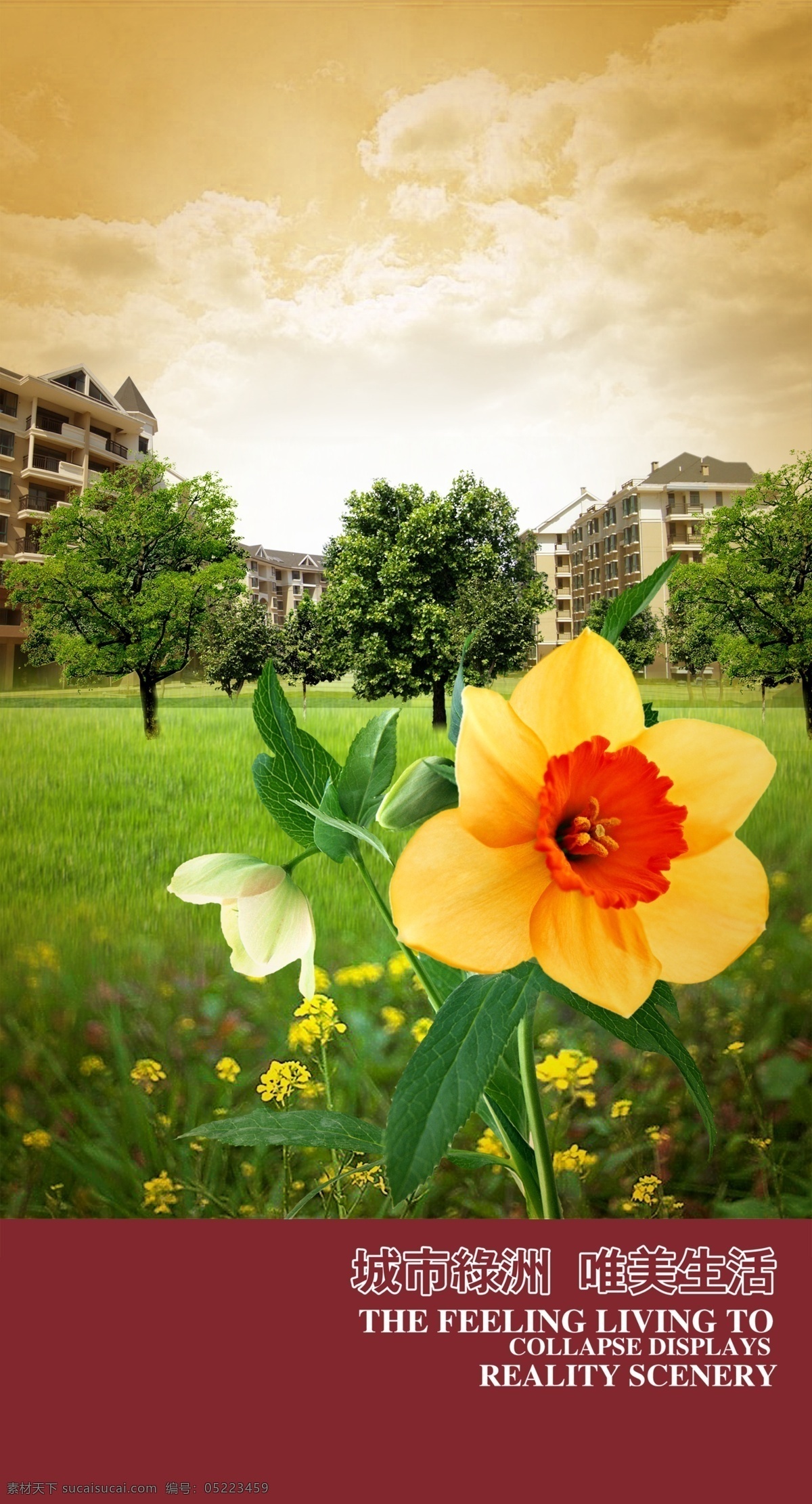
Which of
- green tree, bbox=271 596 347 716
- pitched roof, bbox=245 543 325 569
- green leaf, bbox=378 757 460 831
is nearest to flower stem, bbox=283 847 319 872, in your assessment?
green leaf, bbox=378 757 460 831

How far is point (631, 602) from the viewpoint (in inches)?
18.8

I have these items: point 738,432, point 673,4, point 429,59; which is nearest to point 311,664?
point 738,432

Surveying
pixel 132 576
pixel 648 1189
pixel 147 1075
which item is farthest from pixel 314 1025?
pixel 132 576

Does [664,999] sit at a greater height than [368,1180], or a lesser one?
greater

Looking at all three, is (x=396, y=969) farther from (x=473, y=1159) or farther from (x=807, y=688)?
(x=807, y=688)

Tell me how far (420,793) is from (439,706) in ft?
3.18

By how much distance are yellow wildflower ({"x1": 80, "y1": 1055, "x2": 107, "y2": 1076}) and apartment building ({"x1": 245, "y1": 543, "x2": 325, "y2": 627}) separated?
784 mm

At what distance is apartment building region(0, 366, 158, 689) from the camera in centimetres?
155

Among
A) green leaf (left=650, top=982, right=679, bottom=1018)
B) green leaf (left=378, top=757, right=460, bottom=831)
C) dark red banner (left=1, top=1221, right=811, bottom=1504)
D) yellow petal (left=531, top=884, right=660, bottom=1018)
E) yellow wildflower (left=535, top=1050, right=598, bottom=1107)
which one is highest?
green leaf (left=378, top=757, right=460, bottom=831)

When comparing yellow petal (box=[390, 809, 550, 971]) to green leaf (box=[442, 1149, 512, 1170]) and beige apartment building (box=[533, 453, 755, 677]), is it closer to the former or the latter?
green leaf (box=[442, 1149, 512, 1170])

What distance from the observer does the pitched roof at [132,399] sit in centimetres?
156

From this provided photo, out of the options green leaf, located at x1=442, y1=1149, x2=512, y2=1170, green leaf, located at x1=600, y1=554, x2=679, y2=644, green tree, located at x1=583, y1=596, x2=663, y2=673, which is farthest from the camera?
green tree, located at x1=583, y1=596, x2=663, y2=673

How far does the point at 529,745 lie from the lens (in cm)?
37

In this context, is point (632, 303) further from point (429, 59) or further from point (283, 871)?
point (283, 871)
